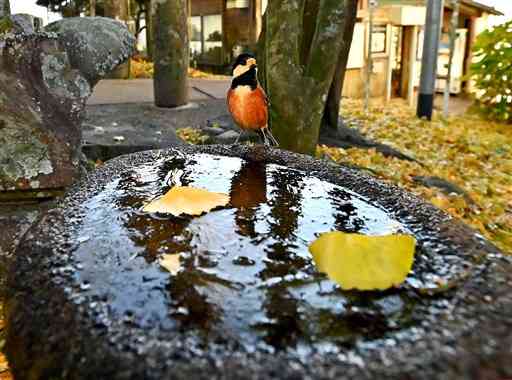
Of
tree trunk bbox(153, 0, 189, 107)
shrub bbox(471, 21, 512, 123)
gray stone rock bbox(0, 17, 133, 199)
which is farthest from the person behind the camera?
shrub bbox(471, 21, 512, 123)

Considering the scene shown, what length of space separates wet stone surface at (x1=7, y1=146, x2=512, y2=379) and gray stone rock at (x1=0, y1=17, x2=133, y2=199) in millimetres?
1254

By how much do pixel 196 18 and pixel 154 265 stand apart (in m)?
14.0

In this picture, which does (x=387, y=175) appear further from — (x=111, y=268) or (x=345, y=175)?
(x=111, y=268)

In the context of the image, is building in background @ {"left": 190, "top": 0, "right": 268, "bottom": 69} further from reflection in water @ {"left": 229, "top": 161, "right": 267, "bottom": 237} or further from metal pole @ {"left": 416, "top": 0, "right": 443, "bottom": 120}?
reflection in water @ {"left": 229, "top": 161, "right": 267, "bottom": 237}

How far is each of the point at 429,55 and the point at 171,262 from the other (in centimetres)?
770

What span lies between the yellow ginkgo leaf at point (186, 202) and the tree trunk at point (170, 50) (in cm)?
470

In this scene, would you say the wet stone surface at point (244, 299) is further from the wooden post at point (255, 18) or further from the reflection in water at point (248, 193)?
the wooden post at point (255, 18)

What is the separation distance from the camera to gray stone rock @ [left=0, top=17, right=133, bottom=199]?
2.43m

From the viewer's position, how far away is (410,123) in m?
7.54

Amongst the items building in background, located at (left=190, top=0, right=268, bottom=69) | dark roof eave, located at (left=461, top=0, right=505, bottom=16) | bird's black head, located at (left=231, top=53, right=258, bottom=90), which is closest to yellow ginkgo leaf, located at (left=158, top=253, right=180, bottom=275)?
bird's black head, located at (left=231, top=53, right=258, bottom=90)

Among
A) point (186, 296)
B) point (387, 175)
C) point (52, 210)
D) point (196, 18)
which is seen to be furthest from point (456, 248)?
point (196, 18)

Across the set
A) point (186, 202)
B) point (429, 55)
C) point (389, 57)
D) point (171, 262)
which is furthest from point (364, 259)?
point (389, 57)

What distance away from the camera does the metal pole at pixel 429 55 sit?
7.62 metres

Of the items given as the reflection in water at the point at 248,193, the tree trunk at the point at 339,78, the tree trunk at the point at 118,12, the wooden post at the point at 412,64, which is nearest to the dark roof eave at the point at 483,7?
the wooden post at the point at 412,64
